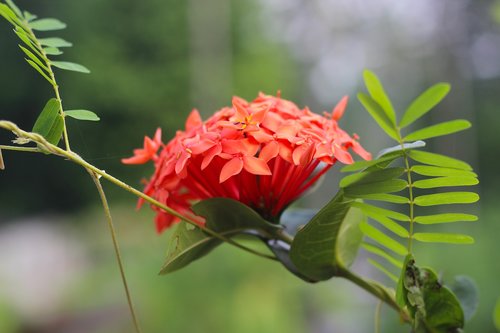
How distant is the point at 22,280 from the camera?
16.1ft

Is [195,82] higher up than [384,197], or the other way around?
[195,82]

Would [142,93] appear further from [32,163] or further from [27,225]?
[27,225]

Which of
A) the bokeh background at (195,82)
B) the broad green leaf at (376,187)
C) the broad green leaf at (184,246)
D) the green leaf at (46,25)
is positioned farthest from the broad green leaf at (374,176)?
the bokeh background at (195,82)

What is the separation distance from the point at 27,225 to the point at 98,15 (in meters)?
3.45

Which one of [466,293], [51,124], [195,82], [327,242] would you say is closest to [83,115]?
[51,124]

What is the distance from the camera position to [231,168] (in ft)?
1.30

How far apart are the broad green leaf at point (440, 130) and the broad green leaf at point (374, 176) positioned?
3cm

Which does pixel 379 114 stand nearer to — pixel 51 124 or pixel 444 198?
pixel 444 198

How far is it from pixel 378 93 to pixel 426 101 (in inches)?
1.3

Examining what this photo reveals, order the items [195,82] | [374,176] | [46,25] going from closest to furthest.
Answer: [374,176] < [46,25] < [195,82]

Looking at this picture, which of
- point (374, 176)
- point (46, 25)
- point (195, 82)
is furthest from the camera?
point (195, 82)

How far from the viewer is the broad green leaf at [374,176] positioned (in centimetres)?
36

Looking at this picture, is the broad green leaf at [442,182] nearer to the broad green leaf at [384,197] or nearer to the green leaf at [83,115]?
the broad green leaf at [384,197]

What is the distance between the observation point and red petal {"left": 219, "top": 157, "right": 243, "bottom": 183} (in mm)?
393
